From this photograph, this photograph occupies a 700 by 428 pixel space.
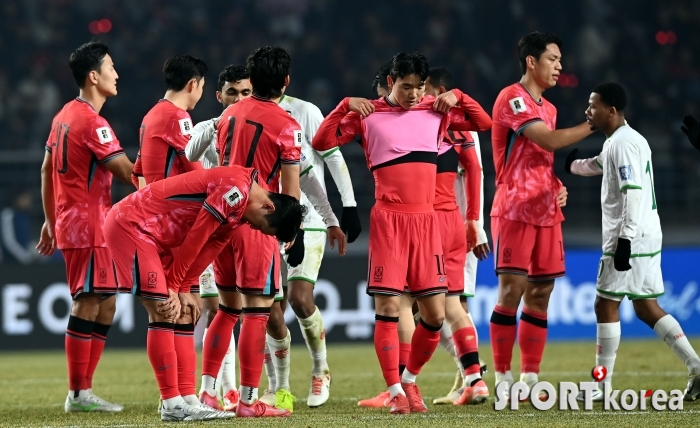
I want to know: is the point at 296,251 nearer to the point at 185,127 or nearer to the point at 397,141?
the point at 397,141

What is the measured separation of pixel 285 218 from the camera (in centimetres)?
602

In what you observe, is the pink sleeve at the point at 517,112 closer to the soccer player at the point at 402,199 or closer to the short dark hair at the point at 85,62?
the soccer player at the point at 402,199

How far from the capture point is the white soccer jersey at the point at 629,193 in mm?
7156

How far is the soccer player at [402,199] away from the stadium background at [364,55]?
8.09m

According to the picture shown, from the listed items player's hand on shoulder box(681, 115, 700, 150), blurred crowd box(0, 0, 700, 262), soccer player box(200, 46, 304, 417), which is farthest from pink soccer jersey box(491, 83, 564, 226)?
blurred crowd box(0, 0, 700, 262)

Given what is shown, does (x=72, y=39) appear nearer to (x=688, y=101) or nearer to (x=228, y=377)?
(x=688, y=101)

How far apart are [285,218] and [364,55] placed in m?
13.3

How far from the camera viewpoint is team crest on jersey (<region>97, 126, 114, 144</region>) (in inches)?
291

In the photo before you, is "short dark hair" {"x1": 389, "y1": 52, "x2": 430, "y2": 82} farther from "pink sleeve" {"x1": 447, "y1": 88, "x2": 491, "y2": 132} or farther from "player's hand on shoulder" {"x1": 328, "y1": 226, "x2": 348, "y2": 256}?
"player's hand on shoulder" {"x1": 328, "y1": 226, "x2": 348, "y2": 256}

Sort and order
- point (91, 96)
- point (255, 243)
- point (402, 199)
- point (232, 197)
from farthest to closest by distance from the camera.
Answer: point (91, 96), point (402, 199), point (255, 243), point (232, 197)

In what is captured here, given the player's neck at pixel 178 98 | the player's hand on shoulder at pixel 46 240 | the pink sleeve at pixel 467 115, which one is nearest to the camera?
the pink sleeve at pixel 467 115

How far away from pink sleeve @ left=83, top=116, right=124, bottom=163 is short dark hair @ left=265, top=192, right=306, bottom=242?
1803 mm

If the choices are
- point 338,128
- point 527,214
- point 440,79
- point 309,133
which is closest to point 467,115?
point 338,128

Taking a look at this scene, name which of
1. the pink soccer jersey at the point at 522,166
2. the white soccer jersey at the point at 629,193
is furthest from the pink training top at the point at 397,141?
the white soccer jersey at the point at 629,193
